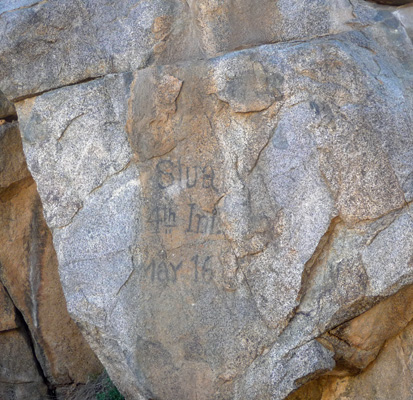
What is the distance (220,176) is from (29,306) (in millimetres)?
1560

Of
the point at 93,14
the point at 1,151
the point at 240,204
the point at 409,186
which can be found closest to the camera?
the point at 409,186

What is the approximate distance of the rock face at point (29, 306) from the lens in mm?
3512

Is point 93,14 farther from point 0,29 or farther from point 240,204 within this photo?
point 240,204

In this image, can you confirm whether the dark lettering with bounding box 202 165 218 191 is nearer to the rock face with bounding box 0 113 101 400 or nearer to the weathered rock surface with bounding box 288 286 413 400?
the weathered rock surface with bounding box 288 286 413 400

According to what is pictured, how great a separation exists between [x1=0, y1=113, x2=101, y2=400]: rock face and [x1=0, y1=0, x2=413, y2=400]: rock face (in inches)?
23.8

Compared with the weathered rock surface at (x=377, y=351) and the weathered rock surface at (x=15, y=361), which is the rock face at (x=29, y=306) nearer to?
the weathered rock surface at (x=15, y=361)

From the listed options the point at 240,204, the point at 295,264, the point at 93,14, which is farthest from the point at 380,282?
the point at 93,14

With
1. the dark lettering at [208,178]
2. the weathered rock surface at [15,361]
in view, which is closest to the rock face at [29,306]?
the weathered rock surface at [15,361]

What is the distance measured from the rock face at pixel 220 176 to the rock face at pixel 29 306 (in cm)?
60

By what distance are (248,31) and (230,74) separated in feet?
0.90

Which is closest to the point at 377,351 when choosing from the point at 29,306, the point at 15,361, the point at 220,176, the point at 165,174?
the point at 220,176

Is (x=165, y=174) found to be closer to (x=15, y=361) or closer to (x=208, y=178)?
(x=208, y=178)

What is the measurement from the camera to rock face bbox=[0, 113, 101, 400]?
3.51 metres

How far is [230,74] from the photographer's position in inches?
105
